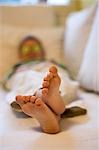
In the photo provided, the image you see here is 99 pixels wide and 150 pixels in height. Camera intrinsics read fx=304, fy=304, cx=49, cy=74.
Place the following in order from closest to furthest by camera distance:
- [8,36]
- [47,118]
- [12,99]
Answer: [47,118]
[12,99]
[8,36]

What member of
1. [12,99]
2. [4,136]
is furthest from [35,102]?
[12,99]

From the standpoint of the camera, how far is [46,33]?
1796 millimetres

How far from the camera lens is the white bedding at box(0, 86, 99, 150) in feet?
2.53

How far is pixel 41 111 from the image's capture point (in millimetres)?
845

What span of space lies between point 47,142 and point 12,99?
34cm

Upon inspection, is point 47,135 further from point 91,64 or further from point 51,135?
point 91,64

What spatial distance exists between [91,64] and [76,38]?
0.97 ft

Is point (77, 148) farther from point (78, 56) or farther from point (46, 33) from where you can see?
point (46, 33)

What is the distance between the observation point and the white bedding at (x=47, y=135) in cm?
77

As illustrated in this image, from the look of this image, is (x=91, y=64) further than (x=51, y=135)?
Yes

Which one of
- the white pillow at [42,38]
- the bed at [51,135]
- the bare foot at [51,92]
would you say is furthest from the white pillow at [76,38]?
the bare foot at [51,92]

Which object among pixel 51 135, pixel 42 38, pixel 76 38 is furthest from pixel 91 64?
pixel 51 135

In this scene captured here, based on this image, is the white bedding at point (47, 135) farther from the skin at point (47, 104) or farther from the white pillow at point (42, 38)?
the white pillow at point (42, 38)

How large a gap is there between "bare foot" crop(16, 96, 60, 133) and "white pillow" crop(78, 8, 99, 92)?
48cm
